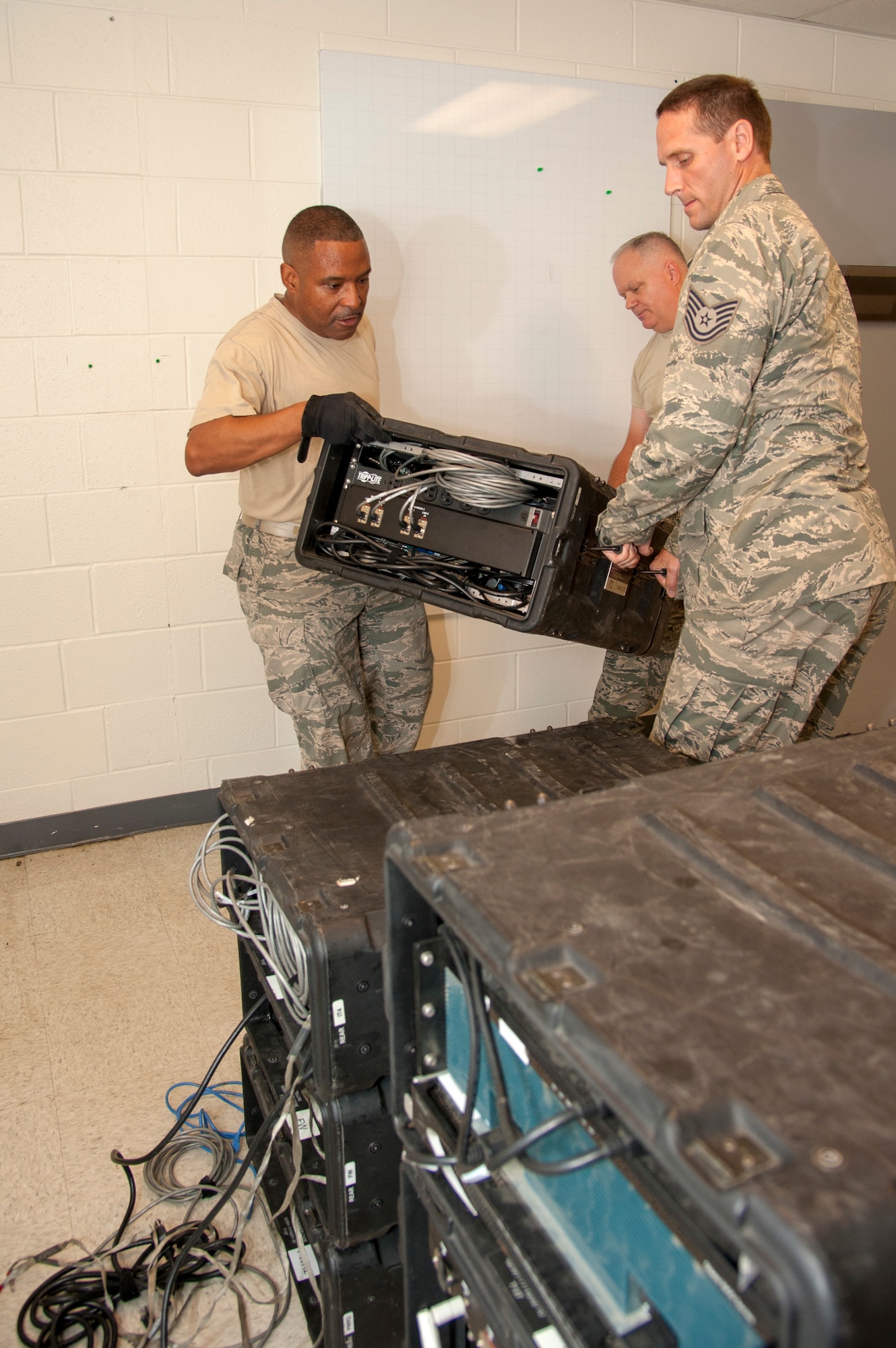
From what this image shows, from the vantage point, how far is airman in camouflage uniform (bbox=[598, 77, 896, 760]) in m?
1.63

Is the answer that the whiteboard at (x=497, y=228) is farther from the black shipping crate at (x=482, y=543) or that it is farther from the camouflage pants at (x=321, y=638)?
the black shipping crate at (x=482, y=543)

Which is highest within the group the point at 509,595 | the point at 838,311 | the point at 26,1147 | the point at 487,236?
the point at 487,236

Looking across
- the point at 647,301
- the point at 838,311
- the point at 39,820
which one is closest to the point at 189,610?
the point at 39,820

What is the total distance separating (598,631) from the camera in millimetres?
2059

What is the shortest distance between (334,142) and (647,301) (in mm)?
946

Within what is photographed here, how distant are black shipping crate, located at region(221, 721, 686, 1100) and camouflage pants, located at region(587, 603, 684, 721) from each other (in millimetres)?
1152

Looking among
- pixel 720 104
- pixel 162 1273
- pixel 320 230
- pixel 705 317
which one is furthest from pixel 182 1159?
pixel 720 104

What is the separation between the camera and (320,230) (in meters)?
2.24

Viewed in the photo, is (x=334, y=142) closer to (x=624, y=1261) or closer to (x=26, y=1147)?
(x=26, y=1147)

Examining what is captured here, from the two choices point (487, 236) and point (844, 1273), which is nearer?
point (844, 1273)

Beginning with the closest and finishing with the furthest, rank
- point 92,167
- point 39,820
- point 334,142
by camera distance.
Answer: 1. point 92,167
2. point 334,142
3. point 39,820

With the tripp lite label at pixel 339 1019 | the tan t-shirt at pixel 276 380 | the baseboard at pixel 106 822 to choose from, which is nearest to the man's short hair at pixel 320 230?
the tan t-shirt at pixel 276 380

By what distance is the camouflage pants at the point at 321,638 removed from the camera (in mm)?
2369

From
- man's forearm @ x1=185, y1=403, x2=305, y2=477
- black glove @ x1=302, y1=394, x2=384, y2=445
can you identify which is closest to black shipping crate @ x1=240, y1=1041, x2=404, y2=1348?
black glove @ x1=302, y1=394, x2=384, y2=445
